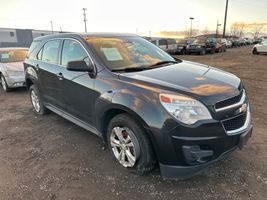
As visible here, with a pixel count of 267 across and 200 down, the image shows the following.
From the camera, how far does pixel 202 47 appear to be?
23.3 meters

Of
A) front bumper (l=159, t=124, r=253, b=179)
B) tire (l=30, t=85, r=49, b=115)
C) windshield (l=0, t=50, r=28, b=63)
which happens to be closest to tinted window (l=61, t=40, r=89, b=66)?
tire (l=30, t=85, r=49, b=115)

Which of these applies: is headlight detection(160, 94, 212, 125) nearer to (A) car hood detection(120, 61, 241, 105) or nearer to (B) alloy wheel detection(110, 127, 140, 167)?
(A) car hood detection(120, 61, 241, 105)

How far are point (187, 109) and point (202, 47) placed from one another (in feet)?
73.3

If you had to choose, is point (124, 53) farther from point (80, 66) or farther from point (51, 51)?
point (51, 51)

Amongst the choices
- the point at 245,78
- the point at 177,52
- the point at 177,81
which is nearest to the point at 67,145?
the point at 177,81

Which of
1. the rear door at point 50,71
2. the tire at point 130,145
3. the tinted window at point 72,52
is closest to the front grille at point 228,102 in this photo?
the tire at point 130,145

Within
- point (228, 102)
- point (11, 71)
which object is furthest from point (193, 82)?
point (11, 71)

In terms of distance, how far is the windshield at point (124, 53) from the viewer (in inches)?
136

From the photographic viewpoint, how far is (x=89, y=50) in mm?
3553

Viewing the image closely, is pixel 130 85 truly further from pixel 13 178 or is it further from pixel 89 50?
pixel 13 178

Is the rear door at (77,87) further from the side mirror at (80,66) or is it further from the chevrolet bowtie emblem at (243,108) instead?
the chevrolet bowtie emblem at (243,108)

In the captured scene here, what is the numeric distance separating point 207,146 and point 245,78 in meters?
8.06

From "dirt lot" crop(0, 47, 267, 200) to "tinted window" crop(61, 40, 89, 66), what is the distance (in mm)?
1411

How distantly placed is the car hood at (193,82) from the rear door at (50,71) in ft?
5.94
